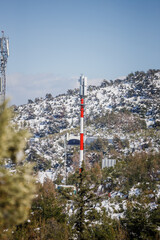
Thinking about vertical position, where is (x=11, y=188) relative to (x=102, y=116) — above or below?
below

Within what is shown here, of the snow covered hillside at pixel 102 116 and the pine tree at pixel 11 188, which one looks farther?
the snow covered hillside at pixel 102 116

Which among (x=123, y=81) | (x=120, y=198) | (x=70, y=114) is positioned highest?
(x=123, y=81)

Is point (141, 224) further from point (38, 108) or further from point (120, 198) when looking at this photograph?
point (38, 108)

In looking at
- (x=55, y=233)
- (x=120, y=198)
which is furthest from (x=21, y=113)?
(x=55, y=233)

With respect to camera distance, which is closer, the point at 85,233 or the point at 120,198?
the point at 85,233

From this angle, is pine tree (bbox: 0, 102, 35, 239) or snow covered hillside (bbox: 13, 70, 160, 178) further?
snow covered hillside (bbox: 13, 70, 160, 178)

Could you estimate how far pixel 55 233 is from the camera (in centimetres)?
1241

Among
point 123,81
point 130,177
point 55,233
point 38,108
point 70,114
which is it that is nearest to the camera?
point 55,233

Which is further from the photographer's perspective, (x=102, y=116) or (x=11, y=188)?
(x=102, y=116)

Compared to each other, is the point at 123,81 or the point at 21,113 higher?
the point at 123,81

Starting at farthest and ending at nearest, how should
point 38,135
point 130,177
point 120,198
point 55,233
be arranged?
point 38,135
point 130,177
point 120,198
point 55,233

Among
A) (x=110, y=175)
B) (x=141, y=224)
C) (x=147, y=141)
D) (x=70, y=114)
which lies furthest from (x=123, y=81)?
(x=141, y=224)

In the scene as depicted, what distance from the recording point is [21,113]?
7794 centimetres

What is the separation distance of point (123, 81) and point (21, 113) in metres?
47.5
